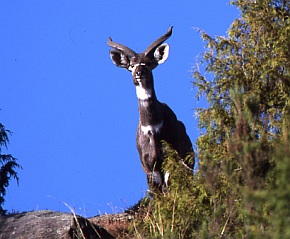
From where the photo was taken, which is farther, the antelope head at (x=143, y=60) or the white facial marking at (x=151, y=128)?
the antelope head at (x=143, y=60)

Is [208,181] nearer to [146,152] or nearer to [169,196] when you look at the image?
[169,196]

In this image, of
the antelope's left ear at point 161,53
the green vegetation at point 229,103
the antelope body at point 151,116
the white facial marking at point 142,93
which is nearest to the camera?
the green vegetation at point 229,103

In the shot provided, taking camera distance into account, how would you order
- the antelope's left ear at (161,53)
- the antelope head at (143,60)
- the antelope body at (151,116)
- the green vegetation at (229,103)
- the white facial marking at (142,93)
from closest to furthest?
the green vegetation at (229,103)
the antelope body at (151,116)
the antelope head at (143,60)
the white facial marking at (142,93)
the antelope's left ear at (161,53)

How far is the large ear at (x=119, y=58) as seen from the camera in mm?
22625

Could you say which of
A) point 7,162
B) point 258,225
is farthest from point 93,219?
point 7,162

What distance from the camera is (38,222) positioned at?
1825 cm

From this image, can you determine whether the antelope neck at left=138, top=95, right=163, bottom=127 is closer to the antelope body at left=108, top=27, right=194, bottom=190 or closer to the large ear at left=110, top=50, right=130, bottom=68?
the antelope body at left=108, top=27, right=194, bottom=190

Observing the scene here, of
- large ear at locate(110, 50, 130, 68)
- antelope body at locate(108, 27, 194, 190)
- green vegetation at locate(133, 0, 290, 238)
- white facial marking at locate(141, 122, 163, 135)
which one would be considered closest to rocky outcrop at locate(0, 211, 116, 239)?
green vegetation at locate(133, 0, 290, 238)

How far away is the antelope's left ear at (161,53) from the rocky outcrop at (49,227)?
16.6ft

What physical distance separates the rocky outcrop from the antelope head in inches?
171

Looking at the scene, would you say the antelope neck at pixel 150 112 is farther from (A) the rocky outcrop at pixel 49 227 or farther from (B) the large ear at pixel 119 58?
(A) the rocky outcrop at pixel 49 227

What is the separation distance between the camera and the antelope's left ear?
2253 cm

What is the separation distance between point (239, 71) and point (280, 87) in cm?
92

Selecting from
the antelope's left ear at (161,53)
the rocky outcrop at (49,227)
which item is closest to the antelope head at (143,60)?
the antelope's left ear at (161,53)
